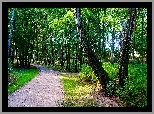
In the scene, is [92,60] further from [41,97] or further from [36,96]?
[36,96]

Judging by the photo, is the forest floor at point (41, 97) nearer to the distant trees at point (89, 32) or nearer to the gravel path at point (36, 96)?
the gravel path at point (36, 96)

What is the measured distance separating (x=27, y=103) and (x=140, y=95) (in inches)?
132

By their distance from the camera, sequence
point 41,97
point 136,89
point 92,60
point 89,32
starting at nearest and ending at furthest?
1. point 136,89
2. point 41,97
3. point 92,60
4. point 89,32

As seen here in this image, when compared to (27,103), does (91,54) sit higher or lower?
higher

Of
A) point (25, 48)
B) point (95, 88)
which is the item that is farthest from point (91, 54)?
point (25, 48)

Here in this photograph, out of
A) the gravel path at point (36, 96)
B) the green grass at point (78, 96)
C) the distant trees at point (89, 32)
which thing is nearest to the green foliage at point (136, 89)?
the distant trees at point (89, 32)

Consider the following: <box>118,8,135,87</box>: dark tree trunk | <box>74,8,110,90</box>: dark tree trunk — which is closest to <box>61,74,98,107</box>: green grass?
<box>74,8,110,90</box>: dark tree trunk

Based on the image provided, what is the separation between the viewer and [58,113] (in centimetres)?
757

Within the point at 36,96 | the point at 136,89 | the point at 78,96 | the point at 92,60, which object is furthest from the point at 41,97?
the point at 136,89

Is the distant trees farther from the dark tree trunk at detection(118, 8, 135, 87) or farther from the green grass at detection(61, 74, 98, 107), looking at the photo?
the green grass at detection(61, 74, 98, 107)

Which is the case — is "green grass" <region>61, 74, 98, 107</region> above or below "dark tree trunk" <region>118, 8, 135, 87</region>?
below

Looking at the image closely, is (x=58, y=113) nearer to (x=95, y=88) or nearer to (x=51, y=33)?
(x=95, y=88)

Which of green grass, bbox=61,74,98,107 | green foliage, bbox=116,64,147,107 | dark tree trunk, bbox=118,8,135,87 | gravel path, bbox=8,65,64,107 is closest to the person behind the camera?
gravel path, bbox=8,65,64,107

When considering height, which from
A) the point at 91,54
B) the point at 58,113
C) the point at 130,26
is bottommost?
the point at 58,113
